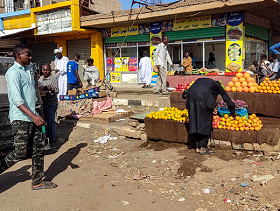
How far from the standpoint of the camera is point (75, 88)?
989 centimetres

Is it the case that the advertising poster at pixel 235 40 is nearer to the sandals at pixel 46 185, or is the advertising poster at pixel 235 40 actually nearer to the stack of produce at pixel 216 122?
the stack of produce at pixel 216 122

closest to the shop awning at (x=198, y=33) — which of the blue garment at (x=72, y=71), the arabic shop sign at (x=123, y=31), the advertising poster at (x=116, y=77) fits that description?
the arabic shop sign at (x=123, y=31)

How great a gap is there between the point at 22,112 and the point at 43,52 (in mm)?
20313

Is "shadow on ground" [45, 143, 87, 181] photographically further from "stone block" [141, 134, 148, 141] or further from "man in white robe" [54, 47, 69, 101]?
"man in white robe" [54, 47, 69, 101]

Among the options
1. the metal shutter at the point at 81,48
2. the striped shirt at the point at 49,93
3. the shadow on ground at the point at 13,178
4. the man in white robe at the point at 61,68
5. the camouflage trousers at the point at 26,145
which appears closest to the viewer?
the camouflage trousers at the point at 26,145

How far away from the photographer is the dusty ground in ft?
12.1

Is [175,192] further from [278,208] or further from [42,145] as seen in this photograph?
[42,145]

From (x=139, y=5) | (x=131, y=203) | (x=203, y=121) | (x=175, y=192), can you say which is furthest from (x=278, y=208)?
(x=139, y=5)

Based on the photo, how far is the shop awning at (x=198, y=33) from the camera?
1362 cm

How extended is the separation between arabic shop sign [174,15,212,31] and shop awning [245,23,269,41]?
181 cm

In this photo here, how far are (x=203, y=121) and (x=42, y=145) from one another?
2850 mm

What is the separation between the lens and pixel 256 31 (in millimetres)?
14633

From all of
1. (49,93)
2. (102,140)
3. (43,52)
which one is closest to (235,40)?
(102,140)

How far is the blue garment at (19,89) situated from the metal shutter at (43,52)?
19184 mm
